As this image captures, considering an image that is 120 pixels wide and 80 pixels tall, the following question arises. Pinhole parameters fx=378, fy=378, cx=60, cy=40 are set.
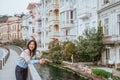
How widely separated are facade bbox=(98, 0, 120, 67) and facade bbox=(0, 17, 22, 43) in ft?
281

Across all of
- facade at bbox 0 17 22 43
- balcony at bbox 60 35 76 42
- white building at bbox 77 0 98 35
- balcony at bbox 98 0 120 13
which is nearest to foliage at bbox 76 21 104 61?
balcony at bbox 98 0 120 13

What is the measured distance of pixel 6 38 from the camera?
13600 centimetres

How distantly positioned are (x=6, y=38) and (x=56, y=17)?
77.4 metres

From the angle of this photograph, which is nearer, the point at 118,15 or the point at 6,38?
the point at 118,15

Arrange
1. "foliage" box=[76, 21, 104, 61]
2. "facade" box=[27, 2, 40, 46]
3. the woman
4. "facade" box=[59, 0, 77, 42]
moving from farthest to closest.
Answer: "facade" box=[27, 2, 40, 46]
"facade" box=[59, 0, 77, 42]
"foliage" box=[76, 21, 104, 61]
the woman

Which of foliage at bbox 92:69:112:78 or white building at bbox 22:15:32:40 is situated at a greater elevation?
white building at bbox 22:15:32:40

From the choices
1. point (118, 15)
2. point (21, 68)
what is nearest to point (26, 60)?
point (21, 68)

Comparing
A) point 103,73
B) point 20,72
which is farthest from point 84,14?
point 20,72

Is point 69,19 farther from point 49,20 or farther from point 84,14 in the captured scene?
point 49,20

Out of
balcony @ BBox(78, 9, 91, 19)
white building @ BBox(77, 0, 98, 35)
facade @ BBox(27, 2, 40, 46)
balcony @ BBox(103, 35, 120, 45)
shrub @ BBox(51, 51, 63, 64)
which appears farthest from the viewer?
facade @ BBox(27, 2, 40, 46)

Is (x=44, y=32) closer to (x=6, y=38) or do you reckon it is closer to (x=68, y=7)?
(x=68, y=7)

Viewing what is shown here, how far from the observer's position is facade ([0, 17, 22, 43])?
12217 cm

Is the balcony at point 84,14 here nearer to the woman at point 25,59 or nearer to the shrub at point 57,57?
the shrub at point 57,57

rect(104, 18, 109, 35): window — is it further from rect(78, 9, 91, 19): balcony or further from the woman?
the woman
